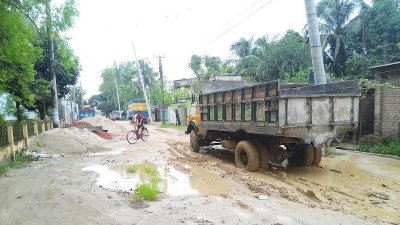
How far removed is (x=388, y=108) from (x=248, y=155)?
23.6 ft

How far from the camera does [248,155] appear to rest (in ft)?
31.2

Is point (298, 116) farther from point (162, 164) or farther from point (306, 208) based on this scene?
point (162, 164)

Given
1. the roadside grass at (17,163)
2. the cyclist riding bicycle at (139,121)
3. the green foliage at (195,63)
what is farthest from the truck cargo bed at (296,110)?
the green foliage at (195,63)

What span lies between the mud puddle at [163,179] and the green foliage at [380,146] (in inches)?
270

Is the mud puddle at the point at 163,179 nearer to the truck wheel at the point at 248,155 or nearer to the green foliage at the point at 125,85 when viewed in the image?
the truck wheel at the point at 248,155

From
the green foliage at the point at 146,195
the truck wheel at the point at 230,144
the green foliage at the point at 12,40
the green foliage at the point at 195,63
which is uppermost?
the green foliage at the point at 195,63

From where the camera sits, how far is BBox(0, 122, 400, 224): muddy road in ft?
17.7

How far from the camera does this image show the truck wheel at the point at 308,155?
9930mm

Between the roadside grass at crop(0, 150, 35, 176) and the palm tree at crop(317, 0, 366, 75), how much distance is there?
85.1 feet

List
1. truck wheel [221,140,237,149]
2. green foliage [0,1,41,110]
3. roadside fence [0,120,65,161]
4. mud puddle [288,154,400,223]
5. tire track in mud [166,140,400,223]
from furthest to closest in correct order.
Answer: roadside fence [0,120,65,161] → truck wheel [221,140,237,149] → green foliage [0,1,41,110] → tire track in mud [166,140,400,223] → mud puddle [288,154,400,223]

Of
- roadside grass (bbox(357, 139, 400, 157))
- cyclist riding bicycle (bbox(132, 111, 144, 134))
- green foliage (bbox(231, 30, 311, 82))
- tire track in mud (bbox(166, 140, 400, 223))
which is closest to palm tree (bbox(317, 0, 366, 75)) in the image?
green foliage (bbox(231, 30, 311, 82))

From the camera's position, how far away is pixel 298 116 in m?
8.12

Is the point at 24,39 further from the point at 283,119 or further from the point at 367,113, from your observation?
the point at 367,113

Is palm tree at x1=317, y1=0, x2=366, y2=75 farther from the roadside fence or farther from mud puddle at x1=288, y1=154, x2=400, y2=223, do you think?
the roadside fence
